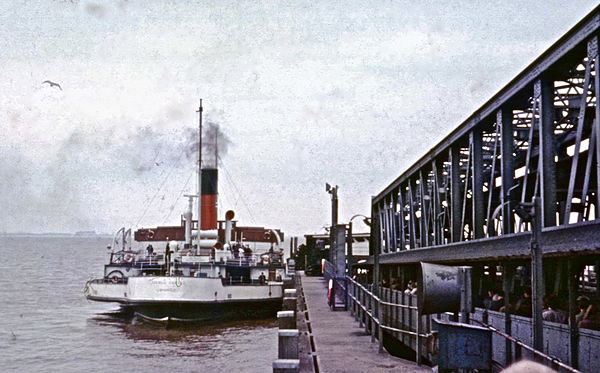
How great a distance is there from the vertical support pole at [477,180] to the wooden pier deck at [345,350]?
3.93 meters

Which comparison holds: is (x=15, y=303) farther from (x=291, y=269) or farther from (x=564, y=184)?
(x=564, y=184)

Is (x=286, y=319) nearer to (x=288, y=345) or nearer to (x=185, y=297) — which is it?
(x=288, y=345)

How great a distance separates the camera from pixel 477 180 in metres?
18.6

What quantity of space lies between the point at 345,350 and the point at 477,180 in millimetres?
5285

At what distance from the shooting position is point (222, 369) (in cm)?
2816

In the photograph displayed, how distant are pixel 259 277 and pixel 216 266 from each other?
3222 mm

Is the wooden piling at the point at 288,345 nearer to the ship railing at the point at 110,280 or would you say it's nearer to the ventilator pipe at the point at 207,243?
the ship railing at the point at 110,280

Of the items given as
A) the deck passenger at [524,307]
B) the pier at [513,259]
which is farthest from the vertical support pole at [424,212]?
the deck passenger at [524,307]

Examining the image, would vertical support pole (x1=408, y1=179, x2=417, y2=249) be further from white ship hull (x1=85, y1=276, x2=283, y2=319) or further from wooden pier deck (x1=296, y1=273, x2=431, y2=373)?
white ship hull (x1=85, y1=276, x2=283, y2=319)

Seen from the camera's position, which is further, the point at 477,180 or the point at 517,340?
the point at 477,180

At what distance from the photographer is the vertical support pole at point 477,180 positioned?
18.7 metres

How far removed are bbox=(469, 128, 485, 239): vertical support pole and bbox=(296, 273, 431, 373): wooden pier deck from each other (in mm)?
3927

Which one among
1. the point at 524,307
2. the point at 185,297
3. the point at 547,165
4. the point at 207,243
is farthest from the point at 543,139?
the point at 207,243

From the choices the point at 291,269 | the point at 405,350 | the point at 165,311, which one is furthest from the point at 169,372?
the point at 291,269
